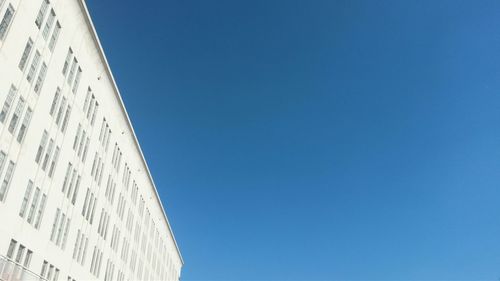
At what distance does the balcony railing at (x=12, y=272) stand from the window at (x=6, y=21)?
49.0ft

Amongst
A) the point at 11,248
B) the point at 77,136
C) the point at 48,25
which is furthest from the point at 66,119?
the point at 11,248

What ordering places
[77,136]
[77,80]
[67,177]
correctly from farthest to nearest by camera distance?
[77,136] < [77,80] < [67,177]

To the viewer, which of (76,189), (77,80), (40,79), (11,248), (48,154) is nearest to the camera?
(11,248)

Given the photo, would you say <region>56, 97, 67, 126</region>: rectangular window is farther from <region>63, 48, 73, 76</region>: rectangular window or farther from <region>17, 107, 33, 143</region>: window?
<region>17, 107, 33, 143</region>: window

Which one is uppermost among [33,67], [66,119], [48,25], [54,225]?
[48,25]

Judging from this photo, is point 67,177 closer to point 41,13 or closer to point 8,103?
point 8,103

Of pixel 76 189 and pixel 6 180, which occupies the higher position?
pixel 76 189

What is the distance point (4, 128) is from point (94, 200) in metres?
19.6

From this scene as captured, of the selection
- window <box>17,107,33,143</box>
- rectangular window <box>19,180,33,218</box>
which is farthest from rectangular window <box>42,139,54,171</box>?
window <box>17,107,33,143</box>

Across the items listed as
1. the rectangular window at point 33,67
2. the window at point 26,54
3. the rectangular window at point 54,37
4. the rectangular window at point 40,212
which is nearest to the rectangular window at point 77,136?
the rectangular window at point 40,212

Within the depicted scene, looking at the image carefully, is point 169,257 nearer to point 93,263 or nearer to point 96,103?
point 93,263

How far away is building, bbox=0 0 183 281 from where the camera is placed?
31000 mm

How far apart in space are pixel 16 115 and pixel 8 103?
141cm

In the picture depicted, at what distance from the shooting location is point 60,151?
128 ft
